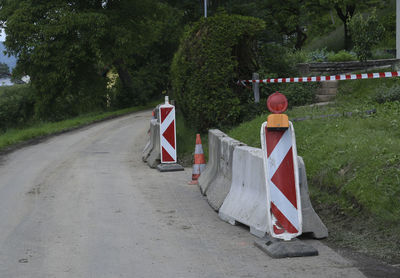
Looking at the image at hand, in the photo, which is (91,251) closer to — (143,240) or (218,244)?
(143,240)

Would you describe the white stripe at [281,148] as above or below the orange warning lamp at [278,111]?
below

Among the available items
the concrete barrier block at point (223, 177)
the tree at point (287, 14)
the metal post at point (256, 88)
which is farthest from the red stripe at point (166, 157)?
the tree at point (287, 14)

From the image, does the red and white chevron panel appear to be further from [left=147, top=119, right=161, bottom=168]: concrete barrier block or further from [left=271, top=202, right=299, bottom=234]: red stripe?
[left=147, top=119, right=161, bottom=168]: concrete barrier block

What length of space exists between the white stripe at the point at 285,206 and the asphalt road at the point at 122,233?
0.39 m

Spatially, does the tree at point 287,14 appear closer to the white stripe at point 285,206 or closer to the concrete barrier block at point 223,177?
the concrete barrier block at point 223,177

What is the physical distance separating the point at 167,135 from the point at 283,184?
7222mm

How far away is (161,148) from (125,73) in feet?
110

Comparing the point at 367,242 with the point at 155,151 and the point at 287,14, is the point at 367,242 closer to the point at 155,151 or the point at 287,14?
the point at 155,151

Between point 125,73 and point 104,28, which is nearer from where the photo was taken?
point 104,28

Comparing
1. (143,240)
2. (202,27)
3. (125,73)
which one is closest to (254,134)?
(202,27)

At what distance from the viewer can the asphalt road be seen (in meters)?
5.35

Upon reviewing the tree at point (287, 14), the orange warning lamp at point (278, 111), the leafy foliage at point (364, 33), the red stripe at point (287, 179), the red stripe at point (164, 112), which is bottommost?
the red stripe at point (287, 179)

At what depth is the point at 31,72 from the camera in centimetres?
3703

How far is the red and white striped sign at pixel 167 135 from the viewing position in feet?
42.6
